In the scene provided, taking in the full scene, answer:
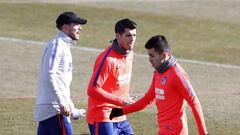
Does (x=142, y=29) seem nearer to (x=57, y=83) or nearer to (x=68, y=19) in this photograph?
(x=68, y=19)

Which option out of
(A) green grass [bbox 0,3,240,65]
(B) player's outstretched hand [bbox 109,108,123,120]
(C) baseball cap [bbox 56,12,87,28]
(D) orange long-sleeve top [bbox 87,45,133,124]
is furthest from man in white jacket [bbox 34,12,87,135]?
(A) green grass [bbox 0,3,240,65]

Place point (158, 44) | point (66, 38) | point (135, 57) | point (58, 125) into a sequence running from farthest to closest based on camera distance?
point (135, 57) < point (66, 38) < point (58, 125) < point (158, 44)

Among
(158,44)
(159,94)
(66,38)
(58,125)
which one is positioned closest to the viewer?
(158,44)

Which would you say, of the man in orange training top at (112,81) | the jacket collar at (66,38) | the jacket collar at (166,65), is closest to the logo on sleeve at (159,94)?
the jacket collar at (166,65)

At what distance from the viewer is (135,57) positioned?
24766 millimetres

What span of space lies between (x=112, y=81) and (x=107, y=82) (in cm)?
8

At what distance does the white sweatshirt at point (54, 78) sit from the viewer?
37.0ft

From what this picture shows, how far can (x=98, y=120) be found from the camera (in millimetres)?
11859

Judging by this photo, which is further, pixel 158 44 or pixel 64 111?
pixel 64 111

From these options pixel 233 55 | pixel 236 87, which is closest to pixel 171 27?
pixel 233 55

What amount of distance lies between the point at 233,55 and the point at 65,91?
1456 cm

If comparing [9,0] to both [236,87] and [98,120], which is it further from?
[98,120]

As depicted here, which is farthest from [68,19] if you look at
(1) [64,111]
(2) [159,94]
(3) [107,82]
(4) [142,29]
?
(4) [142,29]

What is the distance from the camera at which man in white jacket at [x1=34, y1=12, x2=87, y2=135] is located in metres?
11.3
